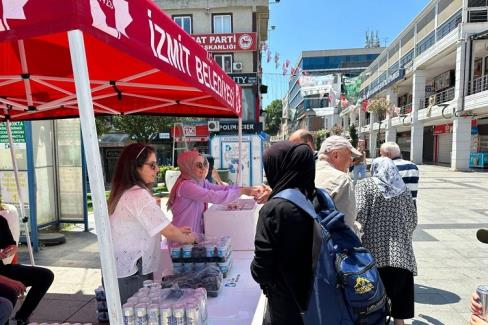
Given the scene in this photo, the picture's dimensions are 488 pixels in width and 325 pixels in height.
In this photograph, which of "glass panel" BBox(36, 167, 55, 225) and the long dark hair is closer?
the long dark hair

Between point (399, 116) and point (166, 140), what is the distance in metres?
19.6

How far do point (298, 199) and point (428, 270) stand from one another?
4.16 meters

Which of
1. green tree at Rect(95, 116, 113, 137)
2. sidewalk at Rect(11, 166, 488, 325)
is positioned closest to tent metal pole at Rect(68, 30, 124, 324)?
sidewalk at Rect(11, 166, 488, 325)

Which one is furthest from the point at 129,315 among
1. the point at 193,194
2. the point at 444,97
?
the point at 444,97

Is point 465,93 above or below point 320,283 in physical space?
above

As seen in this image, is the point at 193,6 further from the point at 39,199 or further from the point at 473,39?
the point at 39,199

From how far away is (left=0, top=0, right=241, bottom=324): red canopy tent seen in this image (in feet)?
4.00

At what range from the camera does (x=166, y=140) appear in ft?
87.7

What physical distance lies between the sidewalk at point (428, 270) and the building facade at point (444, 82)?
12926 mm

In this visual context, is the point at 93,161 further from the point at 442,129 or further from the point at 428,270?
the point at 442,129

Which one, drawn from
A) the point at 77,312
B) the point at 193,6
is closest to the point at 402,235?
the point at 77,312

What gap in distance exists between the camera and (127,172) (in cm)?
217

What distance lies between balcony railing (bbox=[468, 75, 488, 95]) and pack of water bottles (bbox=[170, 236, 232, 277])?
2091cm

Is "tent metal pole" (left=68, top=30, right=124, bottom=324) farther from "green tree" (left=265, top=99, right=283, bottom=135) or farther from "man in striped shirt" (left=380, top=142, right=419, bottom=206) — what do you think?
"green tree" (left=265, top=99, right=283, bottom=135)
